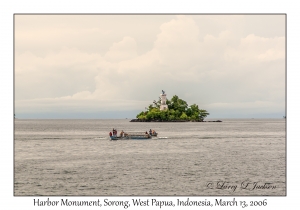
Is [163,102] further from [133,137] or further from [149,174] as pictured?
[149,174]

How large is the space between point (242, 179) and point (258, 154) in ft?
57.4

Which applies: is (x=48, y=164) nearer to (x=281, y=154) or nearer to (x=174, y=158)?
(x=174, y=158)

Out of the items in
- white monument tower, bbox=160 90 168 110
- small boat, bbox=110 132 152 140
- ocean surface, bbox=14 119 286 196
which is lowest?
ocean surface, bbox=14 119 286 196

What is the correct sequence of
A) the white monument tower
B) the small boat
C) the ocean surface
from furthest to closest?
the white monument tower → the small boat → the ocean surface

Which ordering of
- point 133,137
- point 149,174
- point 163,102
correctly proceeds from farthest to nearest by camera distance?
point 163,102 → point 133,137 → point 149,174

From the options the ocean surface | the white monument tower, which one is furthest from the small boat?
the white monument tower

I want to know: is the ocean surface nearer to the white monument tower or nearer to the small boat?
the small boat

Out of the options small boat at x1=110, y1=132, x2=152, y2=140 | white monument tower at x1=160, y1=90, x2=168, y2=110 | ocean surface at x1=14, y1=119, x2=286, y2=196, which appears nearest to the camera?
ocean surface at x1=14, y1=119, x2=286, y2=196

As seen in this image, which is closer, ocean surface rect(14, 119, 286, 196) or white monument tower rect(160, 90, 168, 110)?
ocean surface rect(14, 119, 286, 196)

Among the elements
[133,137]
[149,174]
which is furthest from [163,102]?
[149,174]

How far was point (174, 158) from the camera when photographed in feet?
141

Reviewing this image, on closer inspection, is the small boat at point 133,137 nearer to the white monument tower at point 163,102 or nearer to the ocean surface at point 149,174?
the ocean surface at point 149,174

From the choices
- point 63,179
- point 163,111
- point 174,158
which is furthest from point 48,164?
point 163,111

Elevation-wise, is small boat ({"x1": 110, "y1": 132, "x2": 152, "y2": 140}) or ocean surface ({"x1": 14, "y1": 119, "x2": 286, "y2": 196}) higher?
small boat ({"x1": 110, "y1": 132, "x2": 152, "y2": 140})
